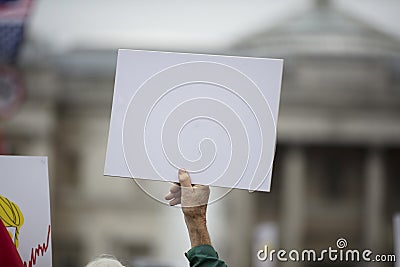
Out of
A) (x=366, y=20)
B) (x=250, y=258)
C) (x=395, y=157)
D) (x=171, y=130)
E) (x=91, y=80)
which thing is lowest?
(x=171, y=130)

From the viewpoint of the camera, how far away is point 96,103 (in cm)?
3694

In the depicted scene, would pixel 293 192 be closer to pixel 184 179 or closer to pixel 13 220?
pixel 13 220

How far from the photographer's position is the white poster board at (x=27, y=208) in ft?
10.0

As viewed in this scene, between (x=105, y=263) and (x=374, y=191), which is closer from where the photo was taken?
(x=105, y=263)

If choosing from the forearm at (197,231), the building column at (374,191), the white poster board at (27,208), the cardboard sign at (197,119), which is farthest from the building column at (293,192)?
the forearm at (197,231)

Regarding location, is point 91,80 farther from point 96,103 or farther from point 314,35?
point 314,35

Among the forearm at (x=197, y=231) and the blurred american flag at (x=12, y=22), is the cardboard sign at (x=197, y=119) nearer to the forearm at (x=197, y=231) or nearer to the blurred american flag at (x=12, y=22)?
the forearm at (x=197, y=231)

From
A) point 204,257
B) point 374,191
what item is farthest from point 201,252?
point 374,191

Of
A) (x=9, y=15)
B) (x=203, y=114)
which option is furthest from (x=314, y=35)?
(x=203, y=114)

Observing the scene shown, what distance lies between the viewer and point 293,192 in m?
37.2

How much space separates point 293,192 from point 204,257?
114ft

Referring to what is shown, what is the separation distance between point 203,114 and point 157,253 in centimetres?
3219

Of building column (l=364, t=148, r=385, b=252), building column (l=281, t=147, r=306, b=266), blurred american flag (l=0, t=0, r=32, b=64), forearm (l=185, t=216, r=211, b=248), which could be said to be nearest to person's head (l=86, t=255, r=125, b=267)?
forearm (l=185, t=216, r=211, b=248)

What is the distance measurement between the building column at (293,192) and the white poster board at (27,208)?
107 ft
